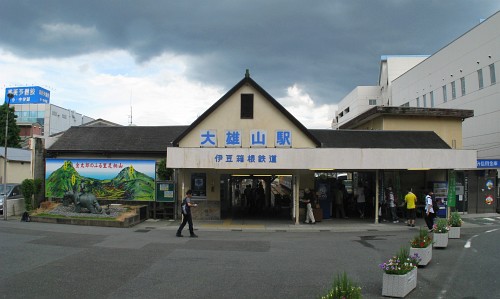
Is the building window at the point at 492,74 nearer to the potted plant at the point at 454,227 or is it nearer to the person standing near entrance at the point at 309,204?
the person standing near entrance at the point at 309,204

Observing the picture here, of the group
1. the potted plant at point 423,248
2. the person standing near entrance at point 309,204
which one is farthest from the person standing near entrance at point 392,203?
the potted plant at point 423,248

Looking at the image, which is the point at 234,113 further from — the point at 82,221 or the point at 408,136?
the point at 408,136

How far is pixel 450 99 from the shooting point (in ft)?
161

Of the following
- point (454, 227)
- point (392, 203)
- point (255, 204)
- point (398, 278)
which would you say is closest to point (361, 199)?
point (392, 203)

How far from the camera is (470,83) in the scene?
145 feet

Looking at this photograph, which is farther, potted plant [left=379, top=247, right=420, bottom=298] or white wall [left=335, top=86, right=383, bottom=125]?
white wall [left=335, top=86, right=383, bottom=125]

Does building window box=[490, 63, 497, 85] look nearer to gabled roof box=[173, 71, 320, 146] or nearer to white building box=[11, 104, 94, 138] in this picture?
gabled roof box=[173, 71, 320, 146]

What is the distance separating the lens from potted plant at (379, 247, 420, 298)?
26.0 ft

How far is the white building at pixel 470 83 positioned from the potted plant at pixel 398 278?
1414 inches

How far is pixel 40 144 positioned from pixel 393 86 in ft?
195

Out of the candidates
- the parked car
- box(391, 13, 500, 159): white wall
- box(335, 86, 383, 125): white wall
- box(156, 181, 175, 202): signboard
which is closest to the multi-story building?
box(335, 86, 383, 125): white wall

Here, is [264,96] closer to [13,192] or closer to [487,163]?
[13,192]

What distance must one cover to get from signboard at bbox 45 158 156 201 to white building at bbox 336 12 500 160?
3264 cm

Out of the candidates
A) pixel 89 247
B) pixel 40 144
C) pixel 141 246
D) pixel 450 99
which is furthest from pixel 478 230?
pixel 450 99
